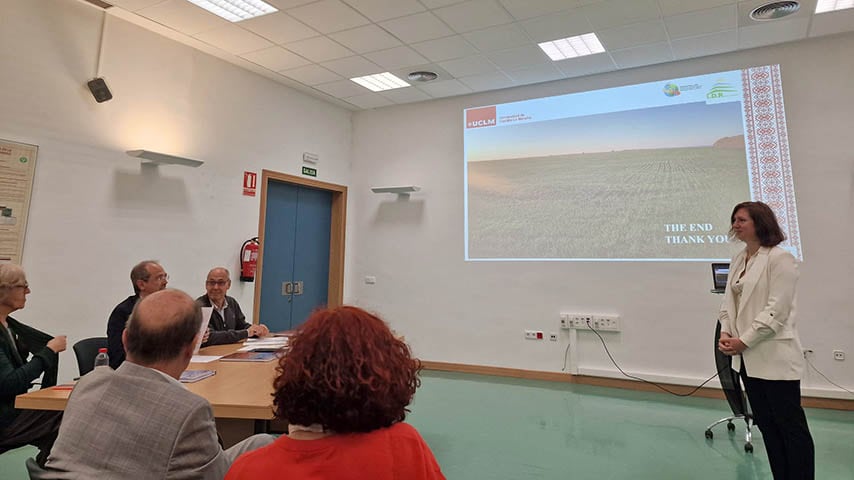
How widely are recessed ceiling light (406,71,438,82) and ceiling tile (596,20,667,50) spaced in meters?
1.80

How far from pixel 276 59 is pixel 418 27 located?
64.3 inches

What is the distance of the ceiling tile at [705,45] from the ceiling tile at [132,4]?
15.1 feet

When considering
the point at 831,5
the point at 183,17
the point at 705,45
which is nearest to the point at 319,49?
the point at 183,17

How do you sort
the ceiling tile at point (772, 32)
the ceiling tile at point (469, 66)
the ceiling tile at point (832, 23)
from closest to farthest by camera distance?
1. the ceiling tile at point (832, 23)
2. the ceiling tile at point (772, 32)
3. the ceiling tile at point (469, 66)

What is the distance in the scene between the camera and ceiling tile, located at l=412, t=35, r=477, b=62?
13.7 ft

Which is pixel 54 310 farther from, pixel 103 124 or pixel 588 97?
pixel 588 97

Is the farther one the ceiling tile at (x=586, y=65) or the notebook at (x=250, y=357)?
the ceiling tile at (x=586, y=65)

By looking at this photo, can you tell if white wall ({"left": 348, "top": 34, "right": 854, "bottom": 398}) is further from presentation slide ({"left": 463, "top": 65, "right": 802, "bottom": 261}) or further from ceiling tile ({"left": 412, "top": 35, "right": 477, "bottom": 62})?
ceiling tile ({"left": 412, "top": 35, "right": 477, "bottom": 62})

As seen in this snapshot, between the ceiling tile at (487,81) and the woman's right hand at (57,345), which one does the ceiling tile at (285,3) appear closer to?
the ceiling tile at (487,81)

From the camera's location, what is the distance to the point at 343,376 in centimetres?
80

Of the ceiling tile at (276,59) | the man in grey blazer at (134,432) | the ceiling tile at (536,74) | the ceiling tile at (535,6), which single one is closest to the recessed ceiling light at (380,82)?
the ceiling tile at (276,59)

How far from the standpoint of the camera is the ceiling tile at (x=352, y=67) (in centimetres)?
461

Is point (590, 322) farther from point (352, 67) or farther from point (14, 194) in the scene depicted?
point (14, 194)

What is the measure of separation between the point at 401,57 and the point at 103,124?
2764 millimetres
